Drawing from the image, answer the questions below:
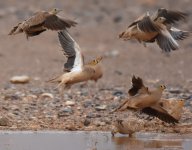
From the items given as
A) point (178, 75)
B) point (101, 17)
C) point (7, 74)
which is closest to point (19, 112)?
point (7, 74)

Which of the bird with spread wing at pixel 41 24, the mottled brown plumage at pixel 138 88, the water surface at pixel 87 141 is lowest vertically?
the water surface at pixel 87 141

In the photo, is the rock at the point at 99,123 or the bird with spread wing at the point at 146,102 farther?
the rock at the point at 99,123

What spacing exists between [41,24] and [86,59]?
6.89m

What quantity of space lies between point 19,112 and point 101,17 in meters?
11.9

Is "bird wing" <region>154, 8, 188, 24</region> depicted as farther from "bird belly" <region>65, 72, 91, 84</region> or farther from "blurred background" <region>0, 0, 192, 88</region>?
"blurred background" <region>0, 0, 192, 88</region>

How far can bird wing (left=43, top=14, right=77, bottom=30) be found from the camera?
33.3 ft

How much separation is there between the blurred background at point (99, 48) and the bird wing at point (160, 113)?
3.79 meters

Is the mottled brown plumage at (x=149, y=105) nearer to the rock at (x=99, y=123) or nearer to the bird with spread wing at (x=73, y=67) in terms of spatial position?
the rock at (x=99, y=123)

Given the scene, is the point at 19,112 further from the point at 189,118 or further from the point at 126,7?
the point at 126,7

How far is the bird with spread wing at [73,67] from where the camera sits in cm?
1002

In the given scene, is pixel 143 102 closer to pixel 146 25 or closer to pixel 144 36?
pixel 144 36

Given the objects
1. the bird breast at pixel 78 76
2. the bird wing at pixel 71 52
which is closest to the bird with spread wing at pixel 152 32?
the bird wing at pixel 71 52

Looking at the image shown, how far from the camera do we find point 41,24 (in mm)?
10148

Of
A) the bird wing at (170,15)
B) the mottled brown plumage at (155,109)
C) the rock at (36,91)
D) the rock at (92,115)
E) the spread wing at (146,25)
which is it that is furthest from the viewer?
the rock at (36,91)
